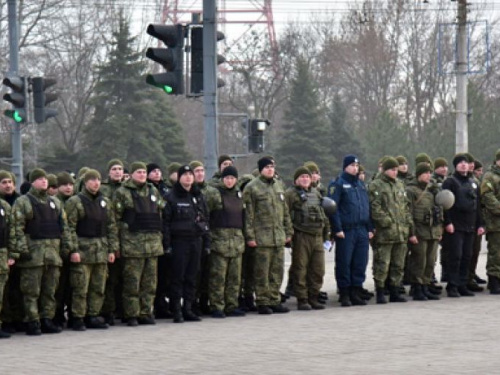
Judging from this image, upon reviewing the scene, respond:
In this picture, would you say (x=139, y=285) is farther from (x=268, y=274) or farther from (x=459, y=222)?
(x=459, y=222)

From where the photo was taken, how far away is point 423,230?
63.8ft

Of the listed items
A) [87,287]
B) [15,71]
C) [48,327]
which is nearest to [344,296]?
[87,287]

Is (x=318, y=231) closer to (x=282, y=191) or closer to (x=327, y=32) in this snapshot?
(x=282, y=191)

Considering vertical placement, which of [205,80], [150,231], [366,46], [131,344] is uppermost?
[366,46]

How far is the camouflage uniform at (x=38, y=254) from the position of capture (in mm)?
15984

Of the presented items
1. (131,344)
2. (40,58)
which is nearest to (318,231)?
(131,344)

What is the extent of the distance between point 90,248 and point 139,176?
110cm

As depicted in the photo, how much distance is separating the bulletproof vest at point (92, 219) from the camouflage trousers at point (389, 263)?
4283 mm

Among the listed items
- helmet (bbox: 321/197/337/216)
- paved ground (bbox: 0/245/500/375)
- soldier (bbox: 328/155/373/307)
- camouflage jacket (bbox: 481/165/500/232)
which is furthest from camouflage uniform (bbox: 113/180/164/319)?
camouflage jacket (bbox: 481/165/500/232)

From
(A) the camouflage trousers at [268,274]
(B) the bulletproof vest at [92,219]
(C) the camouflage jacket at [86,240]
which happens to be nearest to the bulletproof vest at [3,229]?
(C) the camouflage jacket at [86,240]

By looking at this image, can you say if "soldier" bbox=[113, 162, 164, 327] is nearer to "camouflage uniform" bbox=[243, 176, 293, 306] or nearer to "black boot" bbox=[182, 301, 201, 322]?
"black boot" bbox=[182, 301, 201, 322]

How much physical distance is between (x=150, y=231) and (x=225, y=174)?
4.62 feet

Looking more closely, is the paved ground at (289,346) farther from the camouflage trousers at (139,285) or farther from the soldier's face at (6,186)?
the soldier's face at (6,186)

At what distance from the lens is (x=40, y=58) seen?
61.6 meters
